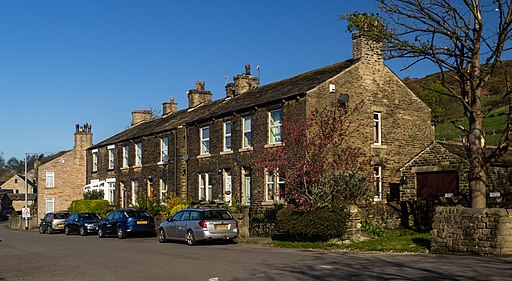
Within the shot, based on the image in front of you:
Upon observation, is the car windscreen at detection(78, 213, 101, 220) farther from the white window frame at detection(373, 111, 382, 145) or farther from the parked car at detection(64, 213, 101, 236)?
the white window frame at detection(373, 111, 382, 145)

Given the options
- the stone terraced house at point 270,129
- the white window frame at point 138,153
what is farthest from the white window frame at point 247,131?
the white window frame at point 138,153

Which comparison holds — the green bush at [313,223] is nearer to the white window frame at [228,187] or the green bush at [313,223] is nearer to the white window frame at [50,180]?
the white window frame at [228,187]

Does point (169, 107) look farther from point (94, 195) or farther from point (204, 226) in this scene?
point (204, 226)

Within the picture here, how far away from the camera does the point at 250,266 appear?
15273mm

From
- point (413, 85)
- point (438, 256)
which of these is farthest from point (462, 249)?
point (413, 85)

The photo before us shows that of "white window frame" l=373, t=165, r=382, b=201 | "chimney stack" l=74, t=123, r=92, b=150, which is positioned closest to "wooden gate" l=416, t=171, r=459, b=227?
"white window frame" l=373, t=165, r=382, b=201

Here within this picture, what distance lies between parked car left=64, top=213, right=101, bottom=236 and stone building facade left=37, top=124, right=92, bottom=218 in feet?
69.0

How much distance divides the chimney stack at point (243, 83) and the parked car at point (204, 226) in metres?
14.9

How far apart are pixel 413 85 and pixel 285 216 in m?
98.7

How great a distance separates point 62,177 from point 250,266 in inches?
1836

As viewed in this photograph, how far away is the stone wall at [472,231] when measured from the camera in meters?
16.9

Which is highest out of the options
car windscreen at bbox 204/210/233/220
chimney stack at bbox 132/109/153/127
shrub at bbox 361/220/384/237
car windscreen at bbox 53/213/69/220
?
chimney stack at bbox 132/109/153/127

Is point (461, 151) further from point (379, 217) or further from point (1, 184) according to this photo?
point (1, 184)

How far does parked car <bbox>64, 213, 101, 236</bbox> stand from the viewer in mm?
35906
